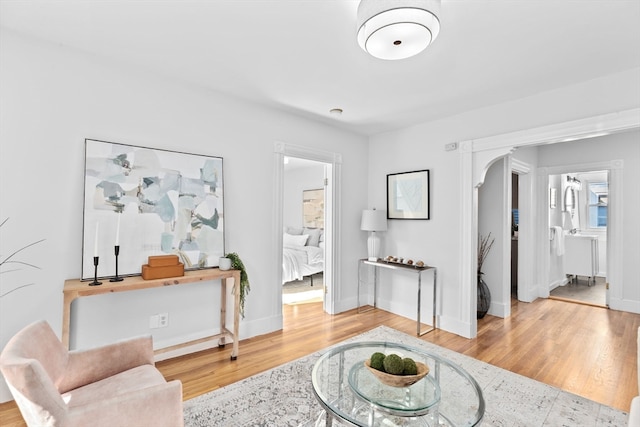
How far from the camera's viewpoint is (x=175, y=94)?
9.22ft

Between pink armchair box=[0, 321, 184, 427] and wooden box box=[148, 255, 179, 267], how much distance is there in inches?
29.8

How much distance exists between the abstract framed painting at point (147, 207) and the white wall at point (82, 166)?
3.6 inches

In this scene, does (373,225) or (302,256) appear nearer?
(373,225)

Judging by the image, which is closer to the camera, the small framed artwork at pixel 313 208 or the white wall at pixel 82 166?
the white wall at pixel 82 166

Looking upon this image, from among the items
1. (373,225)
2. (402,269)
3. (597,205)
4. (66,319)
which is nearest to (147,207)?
(66,319)

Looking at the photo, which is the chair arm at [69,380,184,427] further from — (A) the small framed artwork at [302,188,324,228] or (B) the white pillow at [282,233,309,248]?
(A) the small framed artwork at [302,188,324,228]

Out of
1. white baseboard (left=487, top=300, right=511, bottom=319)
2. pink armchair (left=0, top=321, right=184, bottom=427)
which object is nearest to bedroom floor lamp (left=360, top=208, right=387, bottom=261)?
white baseboard (left=487, top=300, right=511, bottom=319)

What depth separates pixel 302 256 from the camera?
5535 mm

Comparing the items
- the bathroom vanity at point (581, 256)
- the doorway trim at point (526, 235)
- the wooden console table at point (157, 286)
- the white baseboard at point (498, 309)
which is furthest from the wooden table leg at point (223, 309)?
the bathroom vanity at point (581, 256)

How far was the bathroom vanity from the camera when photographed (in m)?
5.55

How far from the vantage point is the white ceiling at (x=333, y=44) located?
5.98ft

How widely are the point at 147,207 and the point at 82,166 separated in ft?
1.76

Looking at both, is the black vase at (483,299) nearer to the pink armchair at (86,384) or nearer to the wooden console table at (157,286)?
the wooden console table at (157,286)

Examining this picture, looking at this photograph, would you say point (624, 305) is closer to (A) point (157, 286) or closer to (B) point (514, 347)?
(B) point (514, 347)
